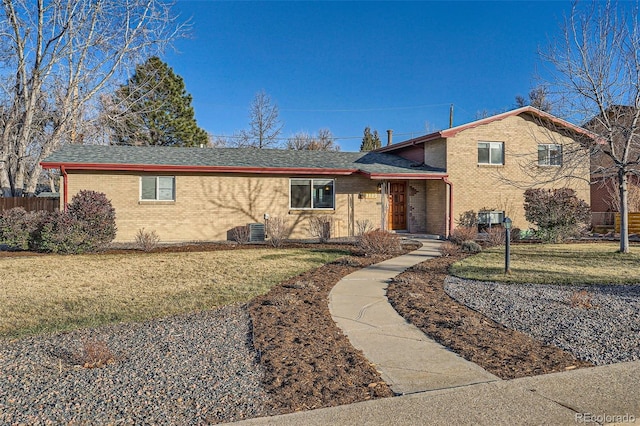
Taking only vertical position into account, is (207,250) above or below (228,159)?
below

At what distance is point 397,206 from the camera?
19219 millimetres

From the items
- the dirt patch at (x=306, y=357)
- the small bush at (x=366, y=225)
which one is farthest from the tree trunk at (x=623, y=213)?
the dirt patch at (x=306, y=357)

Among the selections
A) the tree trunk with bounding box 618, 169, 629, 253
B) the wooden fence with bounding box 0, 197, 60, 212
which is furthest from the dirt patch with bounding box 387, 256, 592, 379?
the wooden fence with bounding box 0, 197, 60, 212

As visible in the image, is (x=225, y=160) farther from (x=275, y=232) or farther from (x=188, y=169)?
(x=275, y=232)

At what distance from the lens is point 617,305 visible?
6.86 metres

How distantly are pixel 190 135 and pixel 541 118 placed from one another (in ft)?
82.4

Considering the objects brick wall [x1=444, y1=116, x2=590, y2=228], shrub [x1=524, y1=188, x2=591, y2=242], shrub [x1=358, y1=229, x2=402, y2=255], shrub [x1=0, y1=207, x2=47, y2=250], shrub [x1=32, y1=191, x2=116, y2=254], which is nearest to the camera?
shrub [x1=358, y1=229, x2=402, y2=255]

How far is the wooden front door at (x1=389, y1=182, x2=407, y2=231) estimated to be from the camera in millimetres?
19091

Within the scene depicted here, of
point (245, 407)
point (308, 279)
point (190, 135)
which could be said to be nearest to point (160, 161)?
point (308, 279)

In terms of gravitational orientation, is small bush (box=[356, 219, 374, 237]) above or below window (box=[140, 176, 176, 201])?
below

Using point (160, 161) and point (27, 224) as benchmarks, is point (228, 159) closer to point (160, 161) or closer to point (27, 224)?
point (160, 161)

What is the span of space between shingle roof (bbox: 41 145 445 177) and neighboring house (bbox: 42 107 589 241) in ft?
0.13

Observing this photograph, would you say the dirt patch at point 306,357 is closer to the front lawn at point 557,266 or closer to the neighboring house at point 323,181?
the front lawn at point 557,266

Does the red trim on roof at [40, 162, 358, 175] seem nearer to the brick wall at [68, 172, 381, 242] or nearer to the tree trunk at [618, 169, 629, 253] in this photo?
the brick wall at [68, 172, 381, 242]
